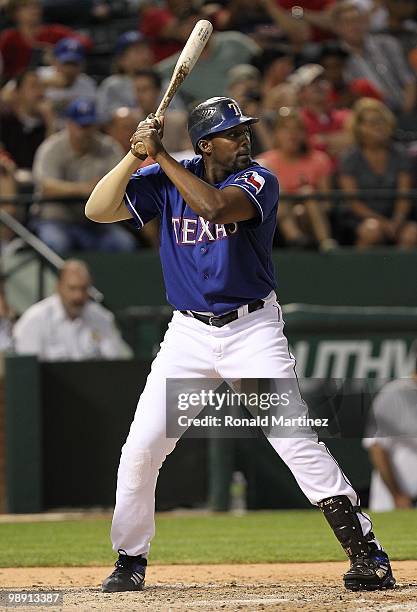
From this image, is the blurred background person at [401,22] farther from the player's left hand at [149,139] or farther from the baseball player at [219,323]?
the player's left hand at [149,139]

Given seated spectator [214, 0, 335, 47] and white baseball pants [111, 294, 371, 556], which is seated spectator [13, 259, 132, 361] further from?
white baseball pants [111, 294, 371, 556]

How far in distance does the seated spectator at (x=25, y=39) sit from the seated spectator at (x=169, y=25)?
0.78 metres

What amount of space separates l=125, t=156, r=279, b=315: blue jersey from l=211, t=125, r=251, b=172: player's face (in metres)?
0.05

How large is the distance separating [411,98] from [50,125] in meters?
3.58

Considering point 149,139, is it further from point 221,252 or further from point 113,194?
point 221,252

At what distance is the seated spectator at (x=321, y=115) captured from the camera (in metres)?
10.9

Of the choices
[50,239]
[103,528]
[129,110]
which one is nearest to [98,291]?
[50,239]

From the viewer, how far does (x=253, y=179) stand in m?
4.73

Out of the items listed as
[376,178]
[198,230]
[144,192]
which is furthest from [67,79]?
[198,230]

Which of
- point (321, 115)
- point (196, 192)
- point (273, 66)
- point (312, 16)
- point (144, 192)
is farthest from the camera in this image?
point (312, 16)

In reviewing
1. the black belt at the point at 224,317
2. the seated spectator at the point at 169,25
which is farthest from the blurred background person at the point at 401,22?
the black belt at the point at 224,317

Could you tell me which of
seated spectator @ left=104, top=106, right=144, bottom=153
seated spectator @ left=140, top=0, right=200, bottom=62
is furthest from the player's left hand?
seated spectator @ left=140, top=0, right=200, bottom=62

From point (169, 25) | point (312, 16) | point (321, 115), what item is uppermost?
point (312, 16)

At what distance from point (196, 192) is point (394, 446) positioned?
14.2 feet
